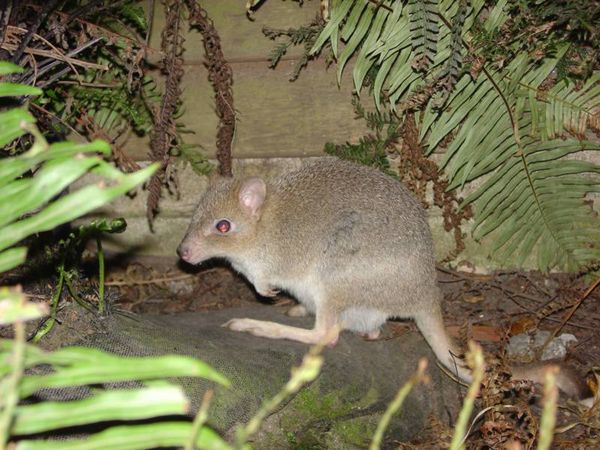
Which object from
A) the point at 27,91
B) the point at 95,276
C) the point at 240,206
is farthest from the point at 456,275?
the point at 27,91

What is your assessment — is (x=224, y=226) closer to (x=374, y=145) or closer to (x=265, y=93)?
(x=265, y=93)

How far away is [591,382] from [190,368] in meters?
4.49

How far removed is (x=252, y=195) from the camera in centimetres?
599

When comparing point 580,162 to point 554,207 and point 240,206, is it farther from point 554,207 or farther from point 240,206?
point 240,206

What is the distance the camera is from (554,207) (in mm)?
5914

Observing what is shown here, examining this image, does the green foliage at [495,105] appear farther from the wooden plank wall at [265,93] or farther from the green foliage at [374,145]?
the wooden plank wall at [265,93]

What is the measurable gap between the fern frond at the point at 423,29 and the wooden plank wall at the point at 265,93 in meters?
0.89

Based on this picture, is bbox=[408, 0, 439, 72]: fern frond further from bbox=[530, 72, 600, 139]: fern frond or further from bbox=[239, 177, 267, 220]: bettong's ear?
bbox=[239, 177, 267, 220]: bettong's ear

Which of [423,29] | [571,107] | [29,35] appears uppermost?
[423,29]

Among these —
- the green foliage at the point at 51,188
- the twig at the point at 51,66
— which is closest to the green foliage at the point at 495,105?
the twig at the point at 51,66

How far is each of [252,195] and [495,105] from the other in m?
2.01

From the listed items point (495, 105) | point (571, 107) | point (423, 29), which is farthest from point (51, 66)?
point (571, 107)

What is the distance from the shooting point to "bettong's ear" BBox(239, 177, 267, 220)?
591cm

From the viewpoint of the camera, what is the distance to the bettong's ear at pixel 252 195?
5.91 m
